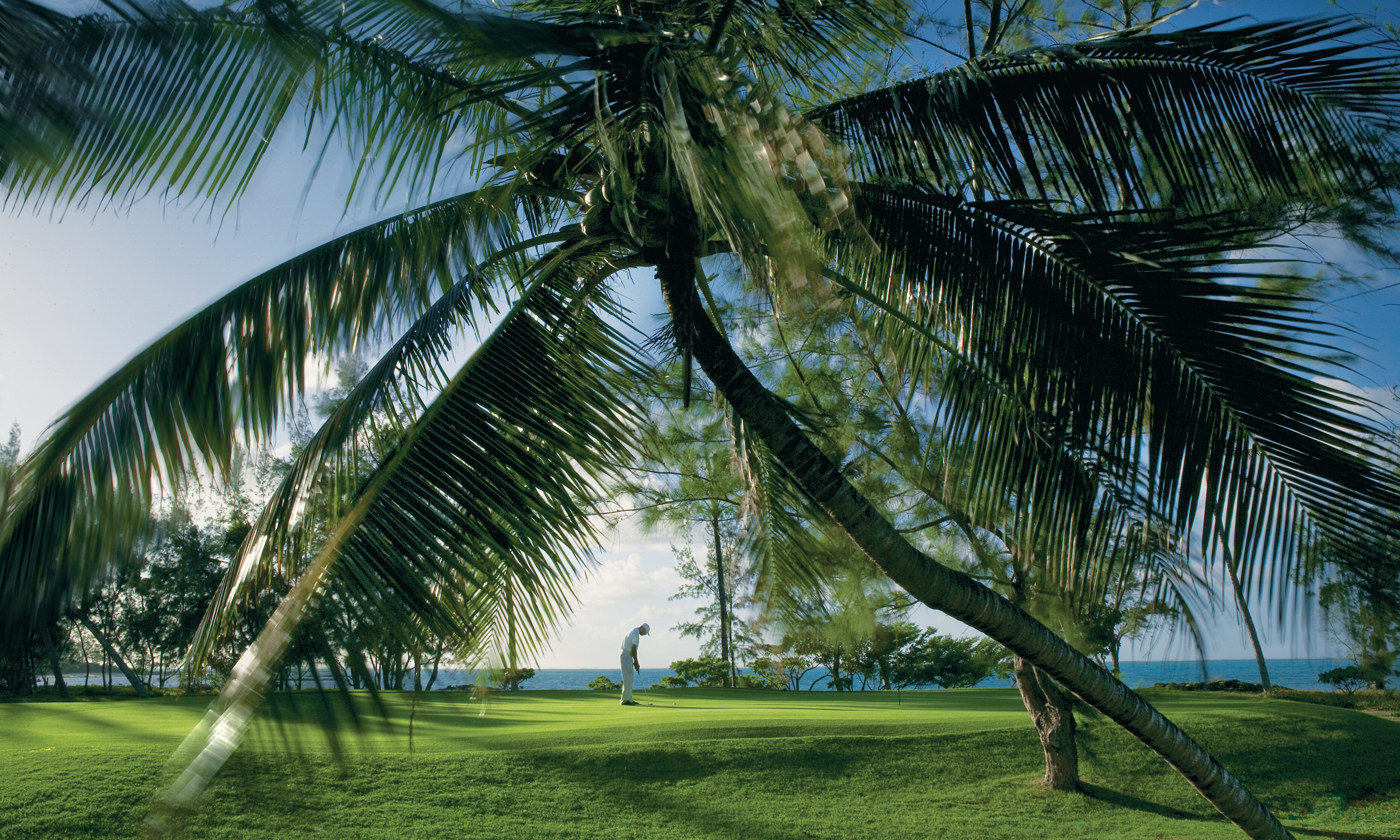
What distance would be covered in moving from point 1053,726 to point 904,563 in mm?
5628

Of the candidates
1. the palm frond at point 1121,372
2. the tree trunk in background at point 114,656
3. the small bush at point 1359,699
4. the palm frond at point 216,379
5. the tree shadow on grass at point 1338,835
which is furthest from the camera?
the tree trunk in background at point 114,656

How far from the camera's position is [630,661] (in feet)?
38.0

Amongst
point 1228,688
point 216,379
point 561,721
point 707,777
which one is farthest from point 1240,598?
point 1228,688

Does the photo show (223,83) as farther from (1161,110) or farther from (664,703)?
(664,703)

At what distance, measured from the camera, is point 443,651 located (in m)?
2.85

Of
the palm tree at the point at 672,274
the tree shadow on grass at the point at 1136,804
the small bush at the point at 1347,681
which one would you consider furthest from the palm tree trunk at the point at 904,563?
the small bush at the point at 1347,681

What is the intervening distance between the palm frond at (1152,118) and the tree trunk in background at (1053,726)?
19.3 ft

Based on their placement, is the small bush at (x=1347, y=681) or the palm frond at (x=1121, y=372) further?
the small bush at (x=1347, y=681)

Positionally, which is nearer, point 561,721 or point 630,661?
point 561,721

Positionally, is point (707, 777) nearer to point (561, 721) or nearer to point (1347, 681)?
point (561, 721)

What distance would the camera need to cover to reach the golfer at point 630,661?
1149 centimetres

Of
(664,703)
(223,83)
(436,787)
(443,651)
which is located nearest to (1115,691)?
(443,651)

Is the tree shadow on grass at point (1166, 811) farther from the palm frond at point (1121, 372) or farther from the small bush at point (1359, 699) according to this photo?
the small bush at point (1359, 699)

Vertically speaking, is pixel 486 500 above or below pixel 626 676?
above
